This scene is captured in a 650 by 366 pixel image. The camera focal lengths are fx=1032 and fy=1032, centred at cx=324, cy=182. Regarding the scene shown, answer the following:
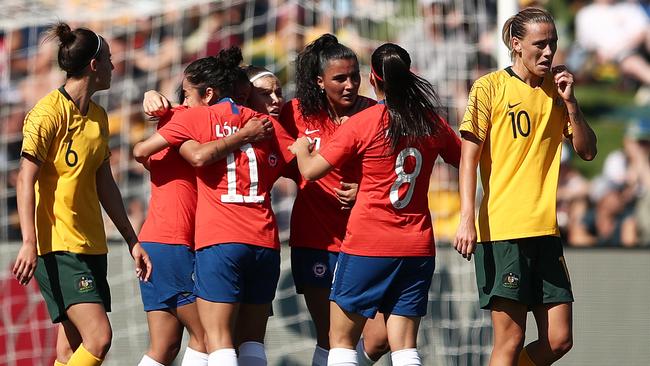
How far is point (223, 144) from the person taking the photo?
481 centimetres

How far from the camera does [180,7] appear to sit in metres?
7.96

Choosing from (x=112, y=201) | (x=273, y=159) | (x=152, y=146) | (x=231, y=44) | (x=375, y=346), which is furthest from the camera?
(x=231, y=44)

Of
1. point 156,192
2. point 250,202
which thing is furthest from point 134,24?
point 250,202

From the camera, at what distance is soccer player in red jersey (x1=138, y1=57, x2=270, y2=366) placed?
17.1ft

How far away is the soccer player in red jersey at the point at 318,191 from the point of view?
5.31m

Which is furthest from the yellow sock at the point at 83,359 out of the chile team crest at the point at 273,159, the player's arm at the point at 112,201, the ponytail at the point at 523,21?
the ponytail at the point at 523,21

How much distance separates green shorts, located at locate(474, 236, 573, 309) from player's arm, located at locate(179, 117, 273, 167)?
1.20m

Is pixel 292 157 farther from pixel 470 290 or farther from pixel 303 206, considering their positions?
pixel 470 290

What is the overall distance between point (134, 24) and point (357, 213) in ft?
12.1

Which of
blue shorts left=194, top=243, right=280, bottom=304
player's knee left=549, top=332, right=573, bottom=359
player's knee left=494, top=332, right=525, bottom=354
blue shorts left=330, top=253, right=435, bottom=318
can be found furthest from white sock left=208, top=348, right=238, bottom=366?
player's knee left=549, top=332, right=573, bottom=359

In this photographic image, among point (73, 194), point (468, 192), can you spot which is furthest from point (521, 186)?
point (73, 194)

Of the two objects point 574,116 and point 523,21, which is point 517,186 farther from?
point 523,21

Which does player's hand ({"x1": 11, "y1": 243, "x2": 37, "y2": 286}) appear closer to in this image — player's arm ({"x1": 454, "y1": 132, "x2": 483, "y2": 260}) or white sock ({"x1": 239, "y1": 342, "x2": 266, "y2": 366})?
white sock ({"x1": 239, "y1": 342, "x2": 266, "y2": 366})

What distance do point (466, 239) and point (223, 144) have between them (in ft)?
3.95
